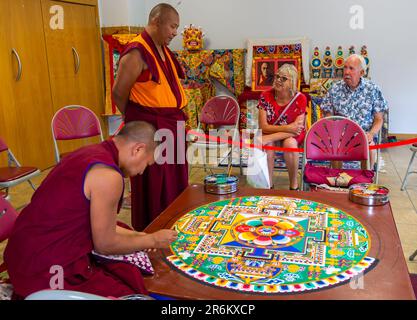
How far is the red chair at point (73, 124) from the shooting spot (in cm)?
360

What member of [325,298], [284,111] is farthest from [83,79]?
[325,298]

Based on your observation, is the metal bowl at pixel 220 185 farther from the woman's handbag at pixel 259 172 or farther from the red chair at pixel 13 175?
the red chair at pixel 13 175

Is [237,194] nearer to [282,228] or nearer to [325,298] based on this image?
[282,228]

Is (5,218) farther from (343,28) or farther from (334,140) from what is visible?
(343,28)

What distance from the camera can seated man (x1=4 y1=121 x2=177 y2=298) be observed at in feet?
4.25

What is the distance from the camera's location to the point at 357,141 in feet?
9.30

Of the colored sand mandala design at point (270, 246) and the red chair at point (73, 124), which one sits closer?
the colored sand mandala design at point (270, 246)

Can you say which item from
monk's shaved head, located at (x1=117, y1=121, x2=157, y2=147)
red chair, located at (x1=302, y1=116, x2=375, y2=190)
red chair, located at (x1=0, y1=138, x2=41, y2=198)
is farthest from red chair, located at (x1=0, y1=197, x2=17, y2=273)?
red chair, located at (x1=302, y1=116, x2=375, y2=190)

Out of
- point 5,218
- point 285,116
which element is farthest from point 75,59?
point 5,218

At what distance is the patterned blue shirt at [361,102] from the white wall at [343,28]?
243cm

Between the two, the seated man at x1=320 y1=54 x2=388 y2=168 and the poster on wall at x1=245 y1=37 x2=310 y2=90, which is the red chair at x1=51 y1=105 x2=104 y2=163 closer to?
the seated man at x1=320 y1=54 x2=388 y2=168

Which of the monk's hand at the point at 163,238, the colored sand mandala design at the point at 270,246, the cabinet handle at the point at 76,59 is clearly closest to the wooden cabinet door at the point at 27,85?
the cabinet handle at the point at 76,59
